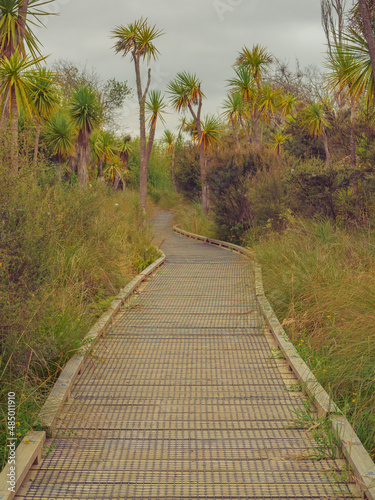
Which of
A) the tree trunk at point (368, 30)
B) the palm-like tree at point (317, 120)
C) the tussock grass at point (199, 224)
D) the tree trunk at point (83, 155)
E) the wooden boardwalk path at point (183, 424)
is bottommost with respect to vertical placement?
the wooden boardwalk path at point (183, 424)

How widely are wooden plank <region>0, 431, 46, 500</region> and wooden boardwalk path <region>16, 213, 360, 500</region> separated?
2.6 inches

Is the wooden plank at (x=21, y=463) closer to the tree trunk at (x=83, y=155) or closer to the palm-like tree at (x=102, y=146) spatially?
the tree trunk at (x=83, y=155)

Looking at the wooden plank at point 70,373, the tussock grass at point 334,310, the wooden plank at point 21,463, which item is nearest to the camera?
the wooden plank at point 21,463

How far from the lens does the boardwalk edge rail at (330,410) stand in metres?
3.16

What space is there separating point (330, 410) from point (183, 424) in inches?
42.6

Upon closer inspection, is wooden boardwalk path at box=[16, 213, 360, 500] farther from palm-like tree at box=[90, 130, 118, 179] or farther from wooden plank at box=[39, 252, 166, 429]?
palm-like tree at box=[90, 130, 118, 179]

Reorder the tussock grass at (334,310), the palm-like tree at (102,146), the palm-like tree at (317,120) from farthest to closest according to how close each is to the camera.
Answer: the palm-like tree at (102,146)
the palm-like tree at (317,120)
the tussock grass at (334,310)

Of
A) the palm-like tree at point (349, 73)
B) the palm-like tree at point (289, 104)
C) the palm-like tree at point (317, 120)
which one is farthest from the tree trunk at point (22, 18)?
the palm-like tree at point (289, 104)

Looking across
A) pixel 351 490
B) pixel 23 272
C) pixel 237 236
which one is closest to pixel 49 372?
pixel 23 272

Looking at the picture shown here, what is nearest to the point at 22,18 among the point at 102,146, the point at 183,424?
the point at 183,424

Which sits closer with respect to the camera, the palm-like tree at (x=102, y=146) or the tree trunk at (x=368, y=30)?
the tree trunk at (x=368, y=30)

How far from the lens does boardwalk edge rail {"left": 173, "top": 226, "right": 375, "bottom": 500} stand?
3.16 m

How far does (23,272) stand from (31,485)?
5.62 feet

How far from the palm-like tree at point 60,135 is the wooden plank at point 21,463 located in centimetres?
2190
